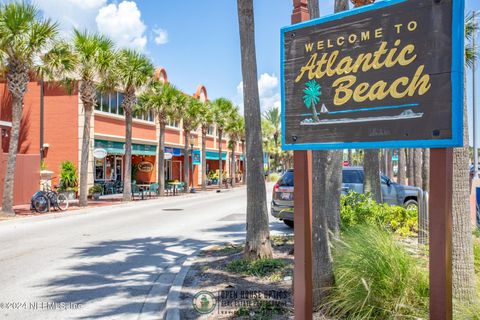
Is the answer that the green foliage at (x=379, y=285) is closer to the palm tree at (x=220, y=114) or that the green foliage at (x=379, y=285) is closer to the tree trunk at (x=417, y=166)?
the tree trunk at (x=417, y=166)

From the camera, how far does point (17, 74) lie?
652 inches

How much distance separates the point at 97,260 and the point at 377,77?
7242 millimetres

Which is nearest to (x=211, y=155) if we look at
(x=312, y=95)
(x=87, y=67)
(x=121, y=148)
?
(x=121, y=148)

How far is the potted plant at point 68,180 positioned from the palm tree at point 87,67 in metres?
5.00

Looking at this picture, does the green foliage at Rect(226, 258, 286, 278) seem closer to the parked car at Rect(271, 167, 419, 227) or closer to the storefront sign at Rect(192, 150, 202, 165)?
the parked car at Rect(271, 167, 419, 227)

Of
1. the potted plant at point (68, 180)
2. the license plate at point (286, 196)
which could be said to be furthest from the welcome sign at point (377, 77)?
the potted plant at point (68, 180)

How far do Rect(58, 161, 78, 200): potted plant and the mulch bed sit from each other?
62.9 ft

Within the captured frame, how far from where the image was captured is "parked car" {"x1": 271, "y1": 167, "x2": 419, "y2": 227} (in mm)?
12172

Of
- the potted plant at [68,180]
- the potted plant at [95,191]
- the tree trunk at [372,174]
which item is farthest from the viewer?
the potted plant at [68,180]

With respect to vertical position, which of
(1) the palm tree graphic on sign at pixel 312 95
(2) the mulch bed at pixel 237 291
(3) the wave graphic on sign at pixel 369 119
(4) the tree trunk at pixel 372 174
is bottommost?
(2) the mulch bed at pixel 237 291

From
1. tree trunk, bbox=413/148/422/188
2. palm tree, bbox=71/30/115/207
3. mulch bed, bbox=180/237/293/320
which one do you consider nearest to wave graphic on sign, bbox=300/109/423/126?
mulch bed, bbox=180/237/293/320

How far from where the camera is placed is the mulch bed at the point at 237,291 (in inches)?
195

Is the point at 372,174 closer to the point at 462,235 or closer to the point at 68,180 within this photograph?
the point at 462,235

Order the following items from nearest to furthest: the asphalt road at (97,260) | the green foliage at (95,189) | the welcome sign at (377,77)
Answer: the welcome sign at (377,77) < the asphalt road at (97,260) < the green foliage at (95,189)
